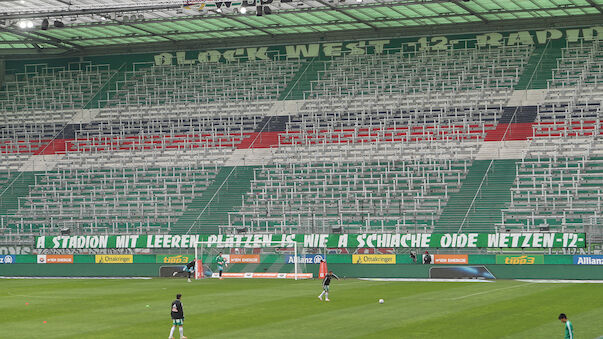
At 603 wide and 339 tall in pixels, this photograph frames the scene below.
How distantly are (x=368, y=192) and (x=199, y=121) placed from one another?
15.2 m

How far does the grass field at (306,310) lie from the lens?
2647 cm

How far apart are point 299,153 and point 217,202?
6227mm

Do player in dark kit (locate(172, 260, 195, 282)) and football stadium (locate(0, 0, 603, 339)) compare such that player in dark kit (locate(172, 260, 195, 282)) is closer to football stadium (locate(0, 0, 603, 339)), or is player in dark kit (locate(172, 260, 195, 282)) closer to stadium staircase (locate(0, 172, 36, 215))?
football stadium (locate(0, 0, 603, 339))

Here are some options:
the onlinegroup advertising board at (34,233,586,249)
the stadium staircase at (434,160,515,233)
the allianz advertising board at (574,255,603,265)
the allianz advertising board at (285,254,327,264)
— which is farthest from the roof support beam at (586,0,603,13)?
the allianz advertising board at (285,254,327,264)

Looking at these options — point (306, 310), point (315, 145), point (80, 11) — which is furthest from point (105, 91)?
point (306, 310)

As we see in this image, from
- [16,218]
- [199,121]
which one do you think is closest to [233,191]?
[199,121]

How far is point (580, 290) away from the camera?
38531 mm

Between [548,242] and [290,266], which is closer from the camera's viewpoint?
[548,242]

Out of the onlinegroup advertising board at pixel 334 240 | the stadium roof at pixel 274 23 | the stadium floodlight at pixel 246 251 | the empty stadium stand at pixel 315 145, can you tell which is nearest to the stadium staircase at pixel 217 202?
the empty stadium stand at pixel 315 145

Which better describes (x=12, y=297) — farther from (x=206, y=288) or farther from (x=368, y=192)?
(x=368, y=192)

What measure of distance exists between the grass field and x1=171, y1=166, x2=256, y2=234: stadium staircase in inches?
395

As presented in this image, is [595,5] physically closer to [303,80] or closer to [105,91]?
[303,80]

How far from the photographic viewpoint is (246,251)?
166 feet

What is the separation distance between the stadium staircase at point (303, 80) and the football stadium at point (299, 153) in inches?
9.5
